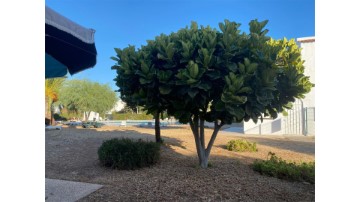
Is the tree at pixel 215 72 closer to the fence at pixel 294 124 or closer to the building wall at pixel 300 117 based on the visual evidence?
the fence at pixel 294 124

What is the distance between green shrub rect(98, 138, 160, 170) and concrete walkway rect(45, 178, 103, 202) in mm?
934

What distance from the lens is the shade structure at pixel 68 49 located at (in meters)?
2.43

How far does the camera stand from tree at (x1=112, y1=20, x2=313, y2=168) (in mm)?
3830

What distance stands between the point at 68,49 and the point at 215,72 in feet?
6.71

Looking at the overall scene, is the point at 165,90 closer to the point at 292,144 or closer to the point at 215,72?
the point at 215,72

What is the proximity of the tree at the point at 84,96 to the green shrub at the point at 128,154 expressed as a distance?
26.2 metres

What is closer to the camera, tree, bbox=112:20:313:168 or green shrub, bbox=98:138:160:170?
tree, bbox=112:20:313:168

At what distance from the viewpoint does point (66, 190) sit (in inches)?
162

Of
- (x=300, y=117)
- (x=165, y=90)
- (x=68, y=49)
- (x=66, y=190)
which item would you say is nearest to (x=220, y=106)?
(x=165, y=90)

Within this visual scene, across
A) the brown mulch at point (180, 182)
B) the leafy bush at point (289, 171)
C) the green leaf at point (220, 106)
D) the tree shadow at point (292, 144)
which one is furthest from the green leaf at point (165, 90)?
the tree shadow at point (292, 144)

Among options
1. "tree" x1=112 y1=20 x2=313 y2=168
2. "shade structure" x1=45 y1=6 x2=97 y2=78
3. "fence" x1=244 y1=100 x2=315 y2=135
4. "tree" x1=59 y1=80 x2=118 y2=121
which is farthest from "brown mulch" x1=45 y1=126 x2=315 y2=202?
"tree" x1=59 y1=80 x2=118 y2=121

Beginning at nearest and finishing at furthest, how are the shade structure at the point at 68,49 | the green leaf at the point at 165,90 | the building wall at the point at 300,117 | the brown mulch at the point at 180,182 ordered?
the shade structure at the point at 68,49
the brown mulch at the point at 180,182
the green leaf at the point at 165,90
the building wall at the point at 300,117

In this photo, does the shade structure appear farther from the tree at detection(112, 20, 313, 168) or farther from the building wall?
the building wall
